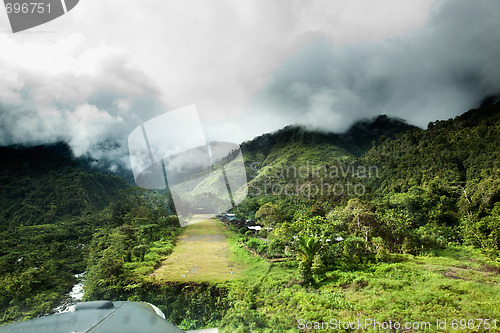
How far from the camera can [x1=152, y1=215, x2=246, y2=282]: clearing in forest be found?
682 centimetres

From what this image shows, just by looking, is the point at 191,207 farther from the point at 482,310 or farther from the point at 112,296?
the point at 482,310

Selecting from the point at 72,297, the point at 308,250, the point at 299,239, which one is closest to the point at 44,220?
the point at 72,297

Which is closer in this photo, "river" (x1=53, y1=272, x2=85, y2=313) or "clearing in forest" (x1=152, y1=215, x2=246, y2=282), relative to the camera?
"river" (x1=53, y1=272, x2=85, y2=313)

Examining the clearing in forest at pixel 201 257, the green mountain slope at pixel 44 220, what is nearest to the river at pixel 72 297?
the green mountain slope at pixel 44 220

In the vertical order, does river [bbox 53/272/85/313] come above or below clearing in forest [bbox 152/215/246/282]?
above

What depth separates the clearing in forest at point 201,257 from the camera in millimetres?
6816

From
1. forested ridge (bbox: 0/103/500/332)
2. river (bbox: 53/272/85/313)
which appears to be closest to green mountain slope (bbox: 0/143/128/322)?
forested ridge (bbox: 0/103/500/332)

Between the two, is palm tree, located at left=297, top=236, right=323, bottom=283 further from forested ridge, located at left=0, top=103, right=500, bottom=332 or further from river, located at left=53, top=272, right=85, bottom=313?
river, located at left=53, top=272, right=85, bottom=313

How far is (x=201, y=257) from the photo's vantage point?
27.6ft

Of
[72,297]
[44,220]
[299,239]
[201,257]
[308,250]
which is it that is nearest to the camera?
[72,297]

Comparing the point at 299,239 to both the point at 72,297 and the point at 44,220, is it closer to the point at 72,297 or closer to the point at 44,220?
the point at 72,297

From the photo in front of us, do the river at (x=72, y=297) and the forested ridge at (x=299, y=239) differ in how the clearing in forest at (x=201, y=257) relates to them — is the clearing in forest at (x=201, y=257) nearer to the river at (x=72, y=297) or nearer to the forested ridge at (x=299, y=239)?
the forested ridge at (x=299, y=239)

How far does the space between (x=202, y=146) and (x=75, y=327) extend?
395 centimetres

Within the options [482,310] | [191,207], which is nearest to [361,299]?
[482,310]
